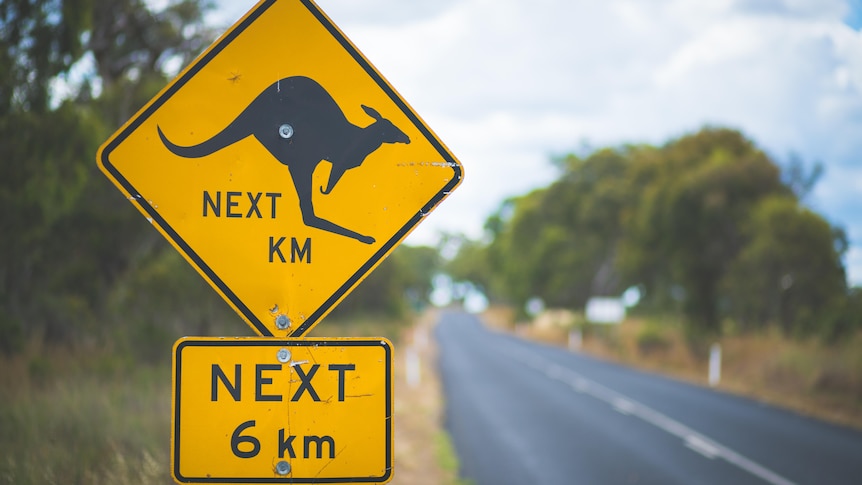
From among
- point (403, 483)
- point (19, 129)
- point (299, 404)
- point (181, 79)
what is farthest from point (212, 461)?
point (19, 129)

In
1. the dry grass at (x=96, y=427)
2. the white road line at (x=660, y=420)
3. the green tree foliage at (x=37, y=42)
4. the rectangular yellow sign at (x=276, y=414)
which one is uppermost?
the green tree foliage at (x=37, y=42)

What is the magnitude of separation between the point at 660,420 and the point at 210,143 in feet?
38.4

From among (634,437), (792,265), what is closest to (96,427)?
(634,437)

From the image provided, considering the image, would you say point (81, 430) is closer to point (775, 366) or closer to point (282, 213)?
point (282, 213)

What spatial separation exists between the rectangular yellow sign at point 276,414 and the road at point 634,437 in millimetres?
6309

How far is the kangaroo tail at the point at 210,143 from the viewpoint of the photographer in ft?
7.62

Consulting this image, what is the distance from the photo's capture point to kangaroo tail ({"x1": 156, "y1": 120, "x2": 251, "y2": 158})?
7.62 feet

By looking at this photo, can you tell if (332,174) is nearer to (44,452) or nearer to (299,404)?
(299,404)

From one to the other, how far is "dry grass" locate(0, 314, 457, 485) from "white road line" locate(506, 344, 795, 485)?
3610 mm

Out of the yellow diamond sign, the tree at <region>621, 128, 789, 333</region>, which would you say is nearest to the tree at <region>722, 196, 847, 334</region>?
the tree at <region>621, 128, 789, 333</region>

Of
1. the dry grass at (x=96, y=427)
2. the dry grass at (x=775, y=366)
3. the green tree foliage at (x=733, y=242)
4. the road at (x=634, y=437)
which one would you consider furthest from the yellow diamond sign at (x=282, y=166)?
the green tree foliage at (x=733, y=242)

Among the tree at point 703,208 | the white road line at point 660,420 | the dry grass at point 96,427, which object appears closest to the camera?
the dry grass at point 96,427

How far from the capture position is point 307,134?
94.5 inches

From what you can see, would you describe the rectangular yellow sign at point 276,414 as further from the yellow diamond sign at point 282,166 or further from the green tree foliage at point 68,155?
the green tree foliage at point 68,155
